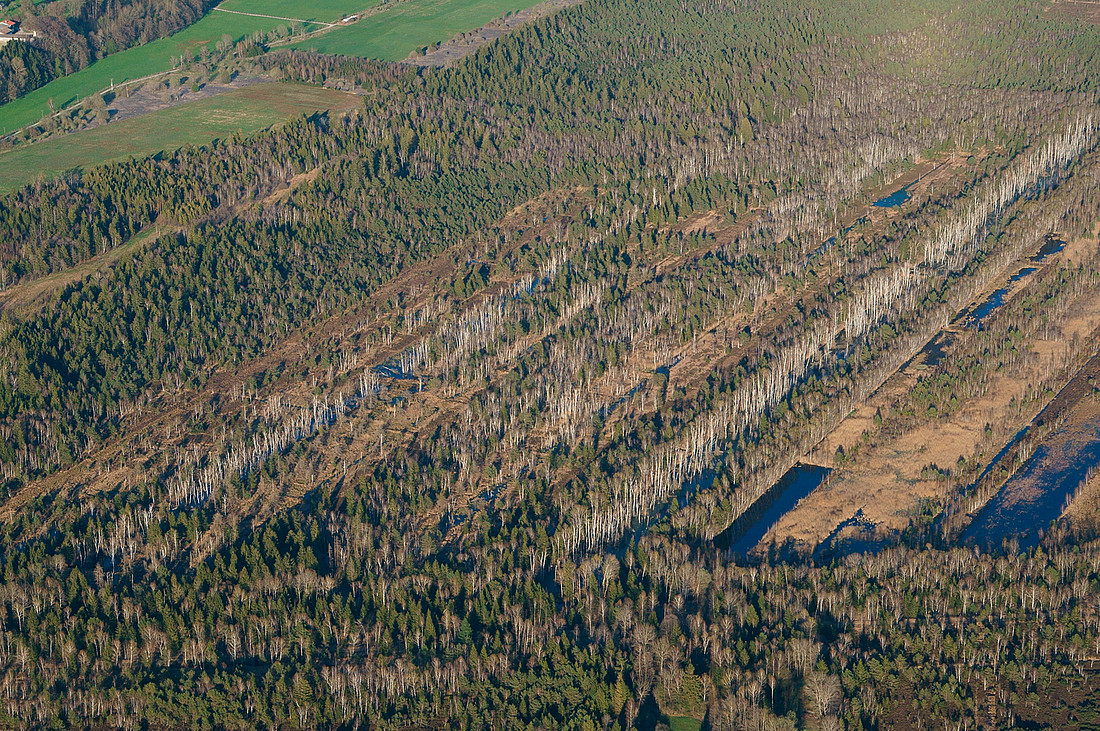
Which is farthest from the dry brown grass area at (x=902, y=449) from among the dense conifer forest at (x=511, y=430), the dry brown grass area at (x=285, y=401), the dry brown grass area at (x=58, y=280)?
the dry brown grass area at (x=58, y=280)

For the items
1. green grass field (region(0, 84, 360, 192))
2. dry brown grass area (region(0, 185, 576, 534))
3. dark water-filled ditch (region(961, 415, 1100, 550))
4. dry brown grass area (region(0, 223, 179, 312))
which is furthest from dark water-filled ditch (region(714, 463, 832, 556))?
green grass field (region(0, 84, 360, 192))

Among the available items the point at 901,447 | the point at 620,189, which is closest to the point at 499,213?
the point at 620,189

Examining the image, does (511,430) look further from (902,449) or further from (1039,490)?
(1039,490)

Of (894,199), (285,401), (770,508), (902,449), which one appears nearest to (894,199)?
(894,199)

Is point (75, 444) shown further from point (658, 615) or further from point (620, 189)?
point (620, 189)

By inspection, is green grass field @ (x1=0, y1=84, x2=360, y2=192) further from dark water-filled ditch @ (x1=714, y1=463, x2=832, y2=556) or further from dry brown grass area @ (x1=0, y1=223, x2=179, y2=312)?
dark water-filled ditch @ (x1=714, y1=463, x2=832, y2=556)
